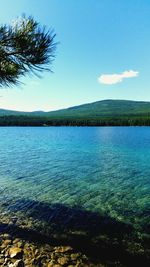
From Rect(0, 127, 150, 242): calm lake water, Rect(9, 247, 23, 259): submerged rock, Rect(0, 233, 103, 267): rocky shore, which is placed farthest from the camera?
Rect(0, 127, 150, 242): calm lake water

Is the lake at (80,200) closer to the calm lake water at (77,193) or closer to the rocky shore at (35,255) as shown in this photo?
the calm lake water at (77,193)

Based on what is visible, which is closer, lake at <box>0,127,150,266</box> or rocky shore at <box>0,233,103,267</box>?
rocky shore at <box>0,233,103,267</box>

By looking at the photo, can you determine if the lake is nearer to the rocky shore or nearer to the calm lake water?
the calm lake water

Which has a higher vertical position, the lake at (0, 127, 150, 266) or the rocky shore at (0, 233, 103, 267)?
the rocky shore at (0, 233, 103, 267)

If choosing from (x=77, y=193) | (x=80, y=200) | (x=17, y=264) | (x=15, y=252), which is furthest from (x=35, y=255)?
(x=77, y=193)

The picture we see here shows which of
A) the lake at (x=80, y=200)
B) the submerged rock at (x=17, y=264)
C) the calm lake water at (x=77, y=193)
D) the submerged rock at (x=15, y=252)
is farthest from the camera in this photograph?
the calm lake water at (x=77, y=193)

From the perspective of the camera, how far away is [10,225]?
43.6 feet

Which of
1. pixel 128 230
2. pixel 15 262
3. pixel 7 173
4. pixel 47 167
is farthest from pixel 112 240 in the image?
pixel 47 167

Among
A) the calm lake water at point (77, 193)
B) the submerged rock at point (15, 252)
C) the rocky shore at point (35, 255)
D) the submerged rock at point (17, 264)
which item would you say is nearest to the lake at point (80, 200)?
the calm lake water at point (77, 193)

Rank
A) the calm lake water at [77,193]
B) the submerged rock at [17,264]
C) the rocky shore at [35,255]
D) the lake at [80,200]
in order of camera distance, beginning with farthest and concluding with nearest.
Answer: the calm lake water at [77,193]
the lake at [80,200]
the rocky shore at [35,255]
the submerged rock at [17,264]

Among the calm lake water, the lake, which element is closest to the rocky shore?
the lake

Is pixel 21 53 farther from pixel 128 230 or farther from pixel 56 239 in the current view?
pixel 128 230

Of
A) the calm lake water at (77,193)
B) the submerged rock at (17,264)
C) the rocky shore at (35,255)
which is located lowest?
the calm lake water at (77,193)

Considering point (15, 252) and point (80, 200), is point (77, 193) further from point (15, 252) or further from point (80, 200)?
point (15, 252)
